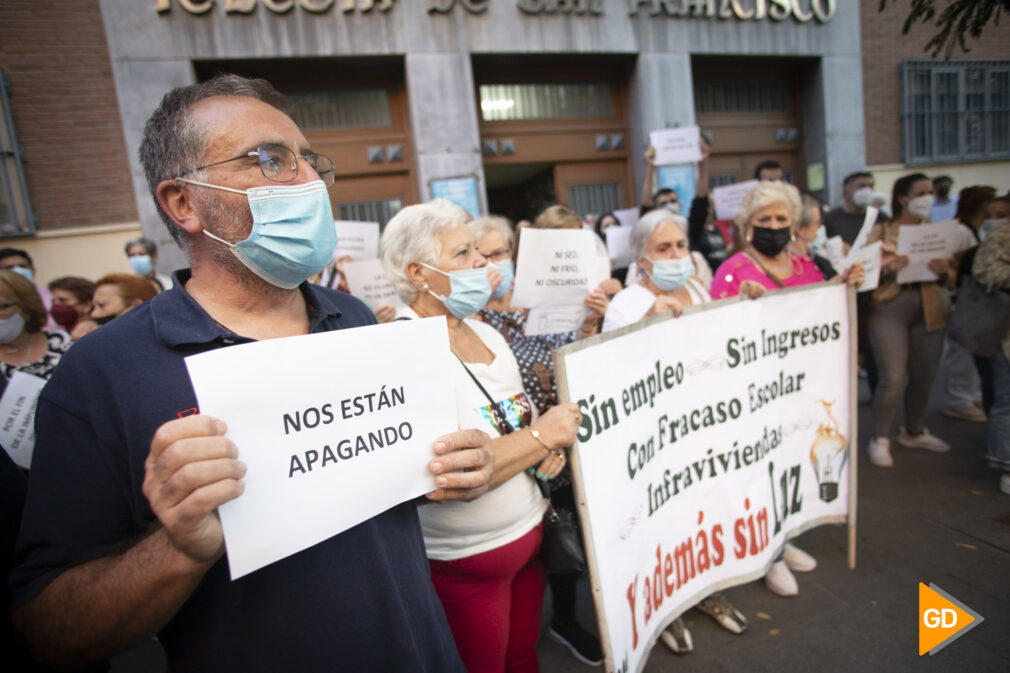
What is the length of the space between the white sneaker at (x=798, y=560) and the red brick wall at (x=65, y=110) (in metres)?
7.55

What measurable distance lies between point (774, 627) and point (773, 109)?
9101mm

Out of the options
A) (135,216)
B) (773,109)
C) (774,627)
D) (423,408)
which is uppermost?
(773,109)

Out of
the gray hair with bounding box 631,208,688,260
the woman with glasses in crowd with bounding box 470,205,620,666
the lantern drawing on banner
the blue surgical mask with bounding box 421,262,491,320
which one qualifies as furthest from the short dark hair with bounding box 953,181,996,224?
the blue surgical mask with bounding box 421,262,491,320

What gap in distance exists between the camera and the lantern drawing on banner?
2635 mm

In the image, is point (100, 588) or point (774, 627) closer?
point (100, 588)

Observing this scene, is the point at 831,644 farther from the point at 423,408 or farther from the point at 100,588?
the point at 100,588

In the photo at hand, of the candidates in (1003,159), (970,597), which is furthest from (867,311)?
(1003,159)

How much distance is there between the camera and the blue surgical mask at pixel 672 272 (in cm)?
248

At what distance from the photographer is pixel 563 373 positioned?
5.14ft

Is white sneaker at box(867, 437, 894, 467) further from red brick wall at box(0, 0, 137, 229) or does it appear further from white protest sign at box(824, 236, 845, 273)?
red brick wall at box(0, 0, 137, 229)

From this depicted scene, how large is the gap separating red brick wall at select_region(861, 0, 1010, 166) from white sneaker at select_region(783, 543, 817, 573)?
8835 mm

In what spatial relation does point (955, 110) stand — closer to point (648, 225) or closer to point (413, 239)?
point (648, 225)

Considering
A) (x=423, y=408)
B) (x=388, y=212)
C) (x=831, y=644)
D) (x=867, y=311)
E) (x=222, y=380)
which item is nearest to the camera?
(x=222, y=380)

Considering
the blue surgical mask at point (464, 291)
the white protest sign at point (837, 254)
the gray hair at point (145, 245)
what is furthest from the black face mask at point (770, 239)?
the gray hair at point (145, 245)
